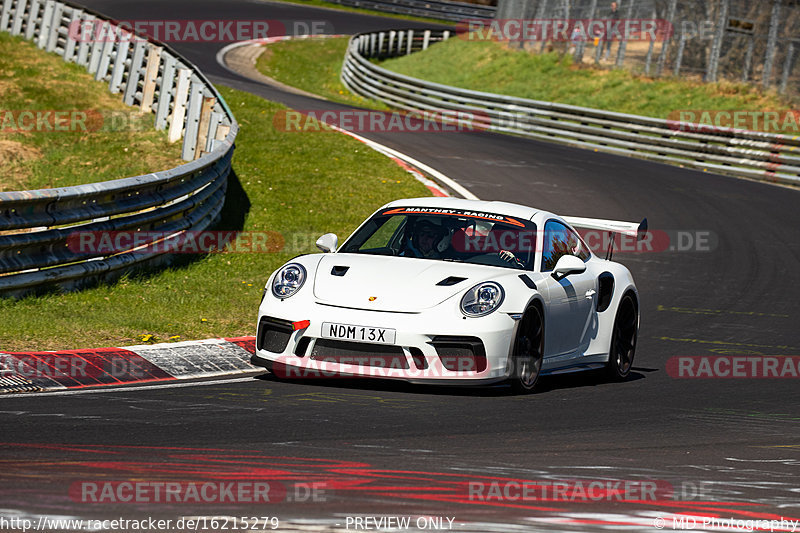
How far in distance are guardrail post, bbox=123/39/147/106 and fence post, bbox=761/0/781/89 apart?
1756cm

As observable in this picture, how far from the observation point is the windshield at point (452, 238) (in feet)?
→ 28.8

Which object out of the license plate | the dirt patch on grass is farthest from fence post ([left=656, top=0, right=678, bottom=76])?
the license plate

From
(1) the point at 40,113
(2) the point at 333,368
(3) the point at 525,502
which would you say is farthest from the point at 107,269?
(1) the point at 40,113

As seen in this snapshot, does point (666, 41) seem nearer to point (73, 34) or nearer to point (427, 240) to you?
point (73, 34)

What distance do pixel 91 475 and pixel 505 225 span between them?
482cm

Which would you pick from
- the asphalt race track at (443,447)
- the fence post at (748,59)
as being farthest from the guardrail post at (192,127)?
the fence post at (748,59)

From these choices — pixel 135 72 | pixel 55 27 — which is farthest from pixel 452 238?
pixel 55 27

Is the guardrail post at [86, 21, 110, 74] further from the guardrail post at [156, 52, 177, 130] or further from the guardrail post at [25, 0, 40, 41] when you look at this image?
the guardrail post at [156, 52, 177, 130]

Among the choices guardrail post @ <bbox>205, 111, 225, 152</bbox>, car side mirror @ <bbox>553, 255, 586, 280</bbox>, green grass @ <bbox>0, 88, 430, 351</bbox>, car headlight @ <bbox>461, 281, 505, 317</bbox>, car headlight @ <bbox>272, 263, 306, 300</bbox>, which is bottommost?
green grass @ <bbox>0, 88, 430, 351</bbox>

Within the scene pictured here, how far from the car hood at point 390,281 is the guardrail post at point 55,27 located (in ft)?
59.7

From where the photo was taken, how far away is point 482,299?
311 inches

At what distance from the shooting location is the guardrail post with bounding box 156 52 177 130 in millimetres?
18906

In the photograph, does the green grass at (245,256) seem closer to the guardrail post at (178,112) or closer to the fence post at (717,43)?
the guardrail post at (178,112)

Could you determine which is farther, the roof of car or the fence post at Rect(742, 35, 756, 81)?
the fence post at Rect(742, 35, 756, 81)
